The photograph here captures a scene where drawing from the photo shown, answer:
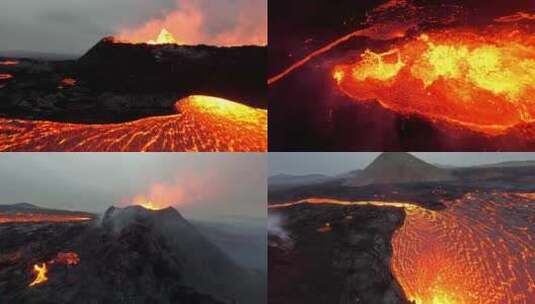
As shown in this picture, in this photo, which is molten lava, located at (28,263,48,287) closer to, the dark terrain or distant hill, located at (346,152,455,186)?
the dark terrain

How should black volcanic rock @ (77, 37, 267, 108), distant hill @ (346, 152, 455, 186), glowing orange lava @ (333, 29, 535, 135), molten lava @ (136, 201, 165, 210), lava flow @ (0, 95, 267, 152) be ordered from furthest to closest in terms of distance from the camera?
1. black volcanic rock @ (77, 37, 267, 108)
2. molten lava @ (136, 201, 165, 210)
3. distant hill @ (346, 152, 455, 186)
4. glowing orange lava @ (333, 29, 535, 135)
5. lava flow @ (0, 95, 267, 152)

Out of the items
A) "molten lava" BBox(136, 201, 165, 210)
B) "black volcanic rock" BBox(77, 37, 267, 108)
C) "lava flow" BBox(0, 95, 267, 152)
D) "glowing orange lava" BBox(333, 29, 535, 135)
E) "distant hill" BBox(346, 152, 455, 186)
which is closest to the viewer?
Answer: "lava flow" BBox(0, 95, 267, 152)

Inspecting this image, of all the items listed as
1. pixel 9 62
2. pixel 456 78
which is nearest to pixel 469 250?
pixel 456 78

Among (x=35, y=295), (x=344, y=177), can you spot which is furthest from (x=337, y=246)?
(x=35, y=295)

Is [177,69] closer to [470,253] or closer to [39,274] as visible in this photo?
[39,274]

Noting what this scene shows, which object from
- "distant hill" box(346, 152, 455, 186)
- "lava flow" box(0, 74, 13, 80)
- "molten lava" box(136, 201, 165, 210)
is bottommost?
"molten lava" box(136, 201, 165, 210)

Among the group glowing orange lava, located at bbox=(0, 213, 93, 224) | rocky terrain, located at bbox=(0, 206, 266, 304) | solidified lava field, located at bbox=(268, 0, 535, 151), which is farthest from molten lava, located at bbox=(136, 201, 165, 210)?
solidified lava field, located at bbox=(268, 0, 535, 151)

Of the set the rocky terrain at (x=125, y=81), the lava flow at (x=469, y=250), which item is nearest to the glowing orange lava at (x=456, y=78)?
the lava flow at (x=469, y=250)
